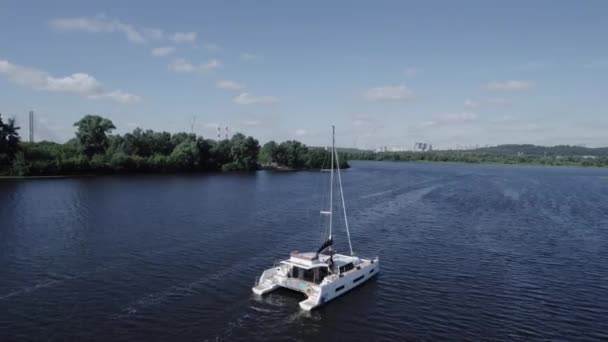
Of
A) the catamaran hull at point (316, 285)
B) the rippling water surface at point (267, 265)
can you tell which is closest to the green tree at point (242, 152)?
the rippling water surface at point (267, 265)

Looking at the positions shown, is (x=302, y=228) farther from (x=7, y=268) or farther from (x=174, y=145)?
(x=174, y=145)

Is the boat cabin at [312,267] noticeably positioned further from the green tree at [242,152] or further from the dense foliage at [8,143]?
the green tree at [242,152]

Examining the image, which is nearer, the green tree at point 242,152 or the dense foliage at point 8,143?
the dense foliage at point 8,143

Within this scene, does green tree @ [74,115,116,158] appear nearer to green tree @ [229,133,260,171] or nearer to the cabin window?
green tree @ [229,133,260,171]

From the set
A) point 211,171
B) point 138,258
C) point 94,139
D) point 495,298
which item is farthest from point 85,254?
point 211,171

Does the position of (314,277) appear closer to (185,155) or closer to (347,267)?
(347,267)

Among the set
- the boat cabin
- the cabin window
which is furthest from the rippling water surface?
the cabin window
